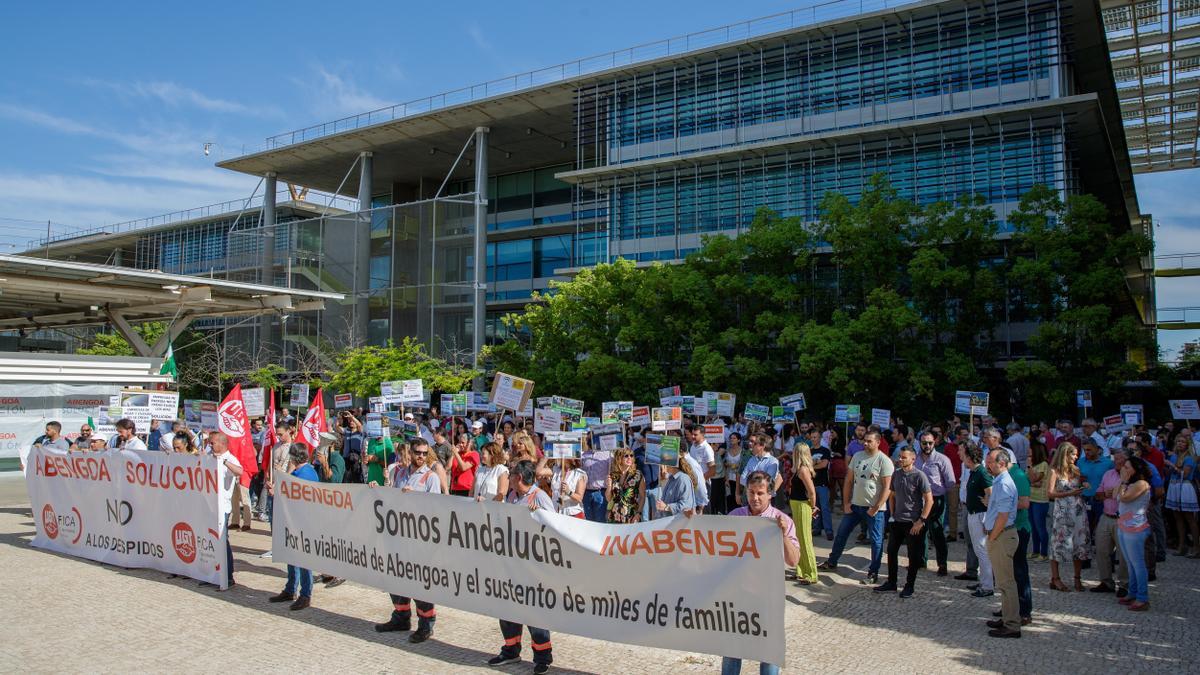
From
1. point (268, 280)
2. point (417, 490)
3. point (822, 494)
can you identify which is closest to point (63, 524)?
point (417, 490)

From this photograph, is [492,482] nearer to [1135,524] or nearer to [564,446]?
[564,446]

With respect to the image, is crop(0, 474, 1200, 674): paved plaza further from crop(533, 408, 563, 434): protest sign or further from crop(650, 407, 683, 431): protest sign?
crop(533, 408, 563, 434): protest sign

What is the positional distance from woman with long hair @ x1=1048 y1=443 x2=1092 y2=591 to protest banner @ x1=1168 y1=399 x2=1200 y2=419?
906 cm

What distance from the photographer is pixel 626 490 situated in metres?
10.7

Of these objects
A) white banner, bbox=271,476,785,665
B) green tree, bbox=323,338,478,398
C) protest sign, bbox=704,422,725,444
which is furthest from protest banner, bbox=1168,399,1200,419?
green tree, bbox=323,338,478,398

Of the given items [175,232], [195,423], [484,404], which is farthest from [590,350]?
[175,232]

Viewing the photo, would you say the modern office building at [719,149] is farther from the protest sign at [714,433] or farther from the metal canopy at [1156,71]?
the protest sign at [714,433]

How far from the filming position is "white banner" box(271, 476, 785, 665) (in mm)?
6242

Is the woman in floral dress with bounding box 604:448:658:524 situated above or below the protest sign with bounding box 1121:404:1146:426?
below

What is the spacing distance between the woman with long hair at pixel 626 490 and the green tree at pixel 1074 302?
59.4 ft

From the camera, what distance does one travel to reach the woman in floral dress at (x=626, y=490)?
10682 mm


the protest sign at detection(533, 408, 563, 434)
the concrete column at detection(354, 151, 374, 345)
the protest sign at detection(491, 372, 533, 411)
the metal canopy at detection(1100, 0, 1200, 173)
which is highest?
the metal canopy at detection(1100, 0, 1200, 173)

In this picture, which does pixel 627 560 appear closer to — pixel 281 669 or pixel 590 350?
pixel 281 669

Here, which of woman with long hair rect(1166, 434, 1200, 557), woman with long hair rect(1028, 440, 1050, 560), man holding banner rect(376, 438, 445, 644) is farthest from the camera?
woman with long hair rect(1166, 434, 1200, 557)
